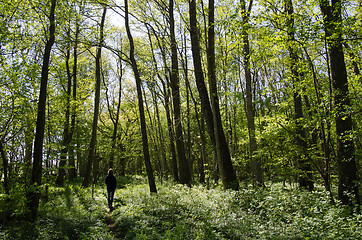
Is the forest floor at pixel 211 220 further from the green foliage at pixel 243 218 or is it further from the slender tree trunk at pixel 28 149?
the slender tree trunk at pixel 28 149

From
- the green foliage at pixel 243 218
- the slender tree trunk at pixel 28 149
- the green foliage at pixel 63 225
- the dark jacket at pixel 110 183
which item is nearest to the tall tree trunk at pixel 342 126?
the green foliage at pixel 243 218

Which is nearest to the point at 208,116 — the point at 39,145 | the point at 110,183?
the point at 110,183

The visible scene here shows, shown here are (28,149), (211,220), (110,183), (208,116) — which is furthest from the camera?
(110,183)

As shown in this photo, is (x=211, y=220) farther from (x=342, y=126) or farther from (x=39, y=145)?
(x=39, y=145)

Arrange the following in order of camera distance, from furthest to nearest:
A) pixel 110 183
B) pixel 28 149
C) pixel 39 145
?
pixel 110 183 < pixel 28 149 < pixel 39 145

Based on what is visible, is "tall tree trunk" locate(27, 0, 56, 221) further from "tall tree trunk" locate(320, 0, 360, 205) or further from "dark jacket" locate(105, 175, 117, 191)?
"tall tree trunk" locate(320, 0, 360, 205)

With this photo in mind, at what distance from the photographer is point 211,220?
5.96 m

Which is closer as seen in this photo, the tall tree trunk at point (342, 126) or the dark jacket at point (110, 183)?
the tall tree trunk at point (342, 126)

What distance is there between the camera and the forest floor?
4.80m

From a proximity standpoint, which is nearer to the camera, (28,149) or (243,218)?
(243,218)

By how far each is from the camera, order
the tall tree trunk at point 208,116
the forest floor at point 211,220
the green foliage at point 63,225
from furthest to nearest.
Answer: the tall tree trunk at point 208,116 → the green foliage at point 63,225 → the forest floor at point 211,220

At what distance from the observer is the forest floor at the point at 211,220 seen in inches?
189

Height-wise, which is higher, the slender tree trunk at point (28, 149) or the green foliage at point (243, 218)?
the slender tree trunk at point (28, 149)

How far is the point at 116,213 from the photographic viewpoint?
8625 millimetres
